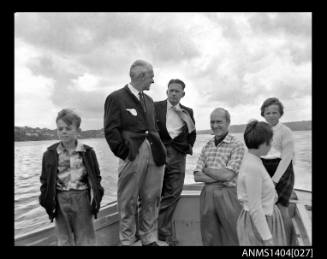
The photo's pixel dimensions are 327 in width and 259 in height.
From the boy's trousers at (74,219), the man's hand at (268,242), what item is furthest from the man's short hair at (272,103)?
the boy's trousers at (74,219)

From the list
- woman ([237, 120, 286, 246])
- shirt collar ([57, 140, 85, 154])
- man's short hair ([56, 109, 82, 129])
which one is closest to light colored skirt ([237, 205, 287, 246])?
woman ([237, 120, 286, 246])

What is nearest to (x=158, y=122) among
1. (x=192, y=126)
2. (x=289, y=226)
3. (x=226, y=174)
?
(x=192, y=126)

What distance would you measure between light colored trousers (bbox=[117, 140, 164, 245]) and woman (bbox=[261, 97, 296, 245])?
2.97ft

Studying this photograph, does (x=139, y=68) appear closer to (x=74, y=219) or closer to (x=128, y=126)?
(x=128, y=126)

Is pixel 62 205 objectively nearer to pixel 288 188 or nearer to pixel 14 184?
pixel 14 184

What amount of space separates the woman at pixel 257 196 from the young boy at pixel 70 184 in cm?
105

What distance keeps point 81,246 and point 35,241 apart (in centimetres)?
34

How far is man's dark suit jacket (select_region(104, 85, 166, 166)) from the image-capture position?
8.43 feet

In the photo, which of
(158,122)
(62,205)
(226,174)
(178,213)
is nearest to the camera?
(62,205)

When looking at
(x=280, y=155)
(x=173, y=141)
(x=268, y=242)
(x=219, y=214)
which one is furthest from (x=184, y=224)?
(x=268, y=242)

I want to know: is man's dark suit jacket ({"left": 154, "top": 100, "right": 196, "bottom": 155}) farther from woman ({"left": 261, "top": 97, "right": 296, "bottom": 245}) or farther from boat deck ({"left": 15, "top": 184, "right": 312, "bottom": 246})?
woman ({"left": 261, "top": 97, "right": 296, "bottom": 245})

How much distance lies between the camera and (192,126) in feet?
10.4

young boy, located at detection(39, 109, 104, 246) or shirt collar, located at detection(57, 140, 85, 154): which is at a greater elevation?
shirt collar, located at detection(57, 140, 85, 154)

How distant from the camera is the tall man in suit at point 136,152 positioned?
2615 millimetres
